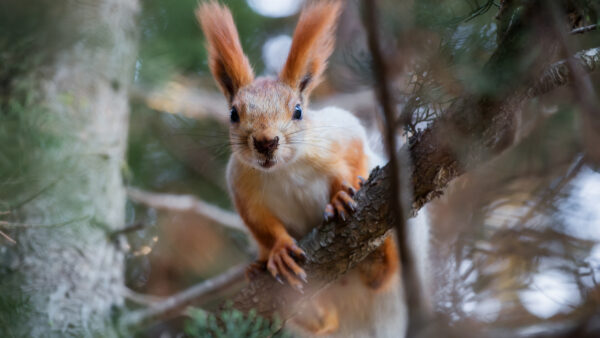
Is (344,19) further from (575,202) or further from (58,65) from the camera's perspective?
(575,202)

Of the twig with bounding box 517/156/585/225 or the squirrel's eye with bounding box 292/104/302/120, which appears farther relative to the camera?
the squirrel's eye with bounding box 292/104/302/120

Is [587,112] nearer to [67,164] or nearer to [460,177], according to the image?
[460,177]

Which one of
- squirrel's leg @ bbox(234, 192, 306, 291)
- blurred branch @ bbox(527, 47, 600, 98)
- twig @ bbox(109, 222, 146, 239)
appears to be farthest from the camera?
twig @ bbox(109, 222, 146, 239)

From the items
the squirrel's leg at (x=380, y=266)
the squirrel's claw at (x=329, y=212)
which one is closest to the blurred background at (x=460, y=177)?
the squirrel's leg at (x=380, y=266)

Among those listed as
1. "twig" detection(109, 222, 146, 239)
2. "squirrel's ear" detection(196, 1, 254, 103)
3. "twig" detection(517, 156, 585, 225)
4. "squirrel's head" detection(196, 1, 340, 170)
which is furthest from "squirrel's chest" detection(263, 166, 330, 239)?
"twig" detection(517, 156, 585, 225)

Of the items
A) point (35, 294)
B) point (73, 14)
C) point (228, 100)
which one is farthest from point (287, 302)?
point (73, 14)

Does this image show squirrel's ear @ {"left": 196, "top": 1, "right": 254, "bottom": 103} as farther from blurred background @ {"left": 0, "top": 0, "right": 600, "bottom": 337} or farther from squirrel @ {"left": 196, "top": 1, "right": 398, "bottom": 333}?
blurred background @ {"left": 0, "top": 0, "right": 600, "bottom": 337}
